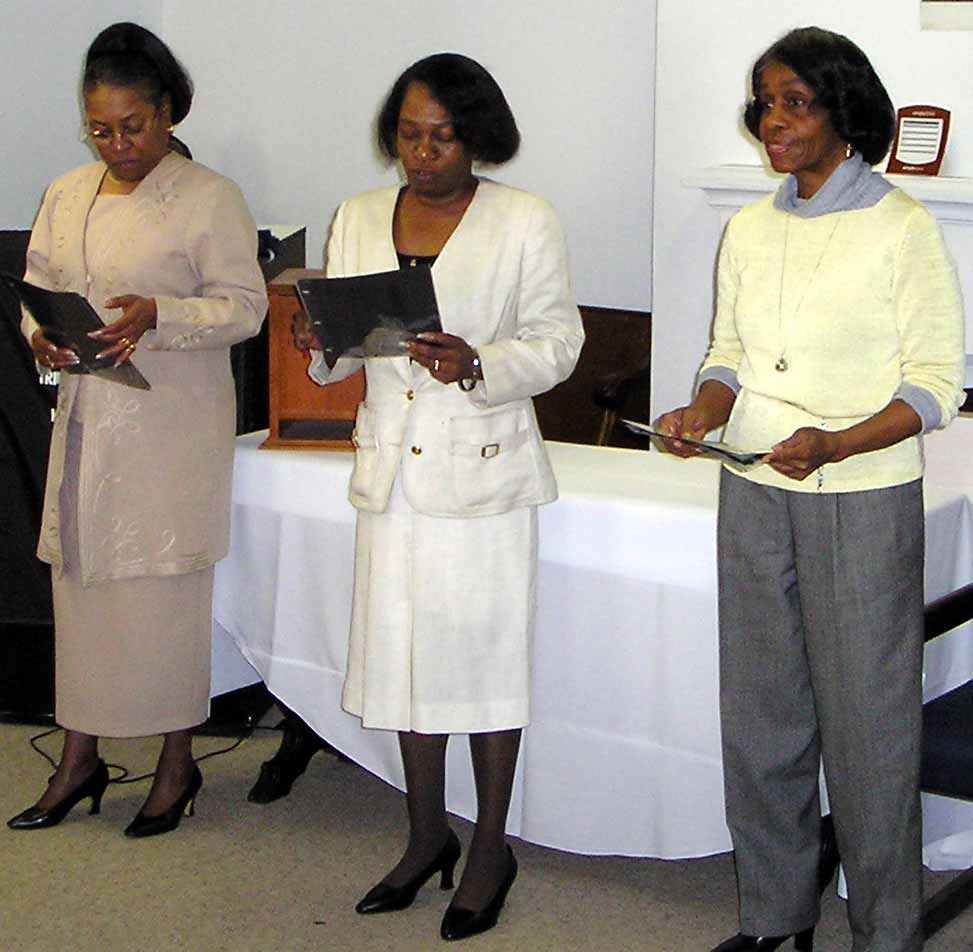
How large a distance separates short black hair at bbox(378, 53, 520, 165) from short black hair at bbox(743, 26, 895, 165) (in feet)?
1.66

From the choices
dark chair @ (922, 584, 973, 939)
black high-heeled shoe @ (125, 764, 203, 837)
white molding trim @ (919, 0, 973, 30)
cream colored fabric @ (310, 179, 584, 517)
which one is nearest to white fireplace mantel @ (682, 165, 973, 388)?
white molding trim @ (919, 0, 973, 30)

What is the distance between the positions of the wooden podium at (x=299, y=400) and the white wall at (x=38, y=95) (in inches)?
73.8

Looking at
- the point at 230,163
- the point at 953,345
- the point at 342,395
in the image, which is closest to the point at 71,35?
the point at 230,163

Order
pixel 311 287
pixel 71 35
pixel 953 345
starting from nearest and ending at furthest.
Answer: pixel 953 345 → pixel 311 287 → pixel 71 35

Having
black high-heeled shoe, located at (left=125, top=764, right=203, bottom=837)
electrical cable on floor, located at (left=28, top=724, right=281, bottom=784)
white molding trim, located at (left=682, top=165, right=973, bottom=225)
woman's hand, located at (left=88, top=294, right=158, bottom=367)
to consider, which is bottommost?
electrical cable on floor, located at (left=28, top=724, right=281, bottom=784)

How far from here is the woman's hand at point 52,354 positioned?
9.75 feet

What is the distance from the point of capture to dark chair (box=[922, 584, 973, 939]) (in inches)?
101

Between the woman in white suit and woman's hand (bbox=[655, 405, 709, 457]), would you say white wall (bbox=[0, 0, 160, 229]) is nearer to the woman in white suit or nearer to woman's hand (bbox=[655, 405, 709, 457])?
the woman in white suit

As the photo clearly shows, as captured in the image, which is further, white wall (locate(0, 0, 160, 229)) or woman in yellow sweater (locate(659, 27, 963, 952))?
white wall (locate(0, 0, 160, 229))

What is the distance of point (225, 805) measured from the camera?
11.6ft

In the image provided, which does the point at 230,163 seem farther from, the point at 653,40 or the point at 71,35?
the point at 653,40

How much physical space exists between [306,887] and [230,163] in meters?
3.08

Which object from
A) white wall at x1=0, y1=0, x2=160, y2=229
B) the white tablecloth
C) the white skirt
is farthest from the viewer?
white wall at x1=0, y1=0, x2=160, y2=229

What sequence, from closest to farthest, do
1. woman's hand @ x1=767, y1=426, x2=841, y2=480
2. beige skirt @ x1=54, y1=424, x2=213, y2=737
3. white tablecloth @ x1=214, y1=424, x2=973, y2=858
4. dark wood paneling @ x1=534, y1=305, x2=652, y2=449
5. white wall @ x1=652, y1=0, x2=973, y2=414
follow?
woman's hand @ x1=767, y1=426, x2=841, y2=480 < white tablecloth @ x1=214, y1=424, x2=973, y2=858 < beige skirt @ x1=54, y1=424, x2=213, y2=737 < white wall @ x1=652, y1=0, x2=973, y2=414 < dark wood paneling @ x1=534, y1=305, x2=652, y2=449
